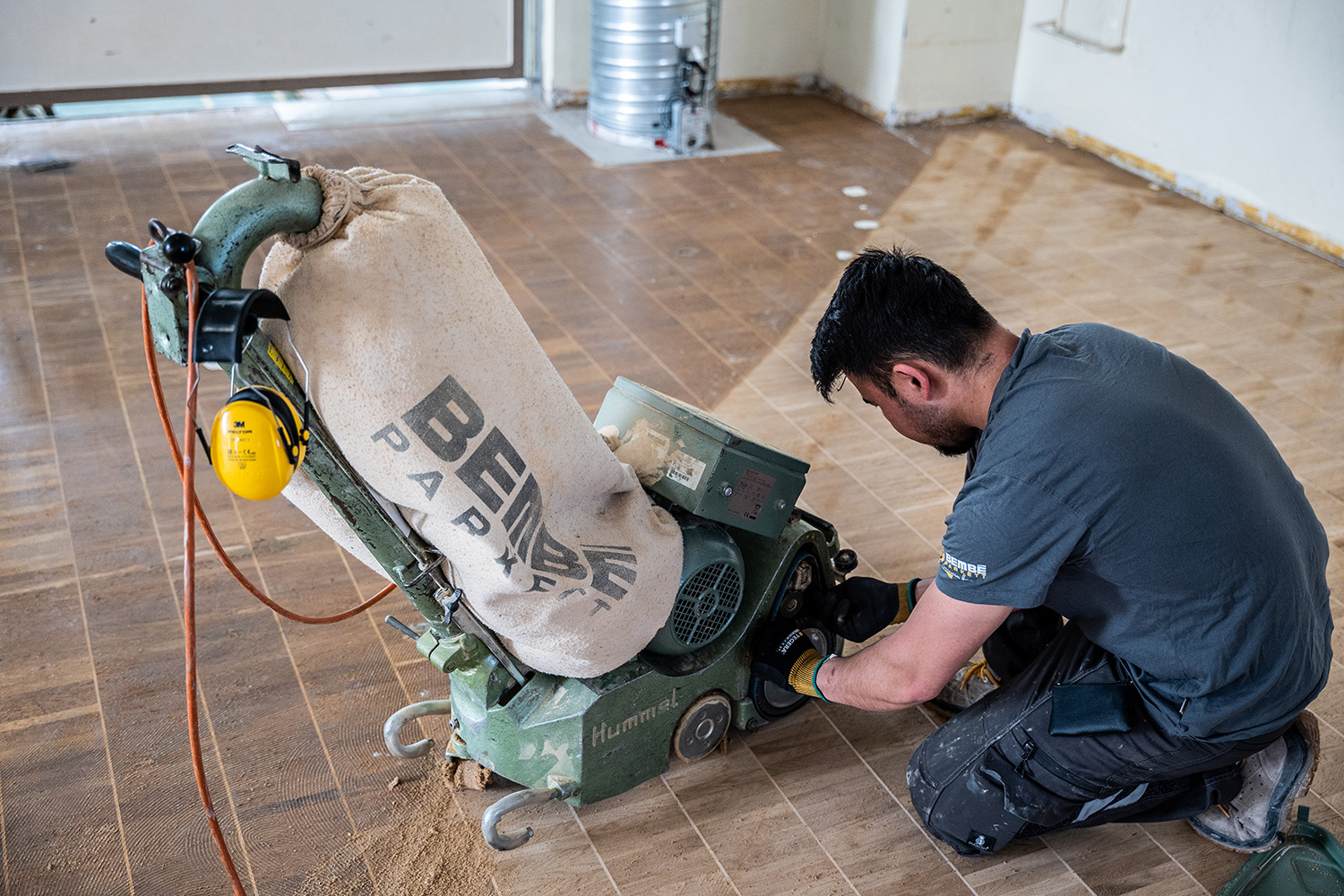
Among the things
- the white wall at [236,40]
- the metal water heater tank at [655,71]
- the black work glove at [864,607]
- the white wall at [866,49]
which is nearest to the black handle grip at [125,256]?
the black work glove at [864,607]

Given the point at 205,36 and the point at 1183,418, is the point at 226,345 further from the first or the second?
the point at 205,36

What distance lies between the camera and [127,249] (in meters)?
1.34

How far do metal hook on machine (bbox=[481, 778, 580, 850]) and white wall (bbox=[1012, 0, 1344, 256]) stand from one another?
4177 mm

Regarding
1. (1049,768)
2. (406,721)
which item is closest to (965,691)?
(1049,768)

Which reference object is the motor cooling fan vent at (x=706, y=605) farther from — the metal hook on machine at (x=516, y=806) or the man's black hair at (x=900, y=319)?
the man's black hair at (x=900, y=319)

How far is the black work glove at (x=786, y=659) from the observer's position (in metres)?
2.09

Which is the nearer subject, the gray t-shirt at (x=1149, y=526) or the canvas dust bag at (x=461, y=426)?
the canvas dust bag at (x=461, y=426)

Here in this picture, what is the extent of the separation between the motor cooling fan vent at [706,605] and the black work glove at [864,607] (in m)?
0.23

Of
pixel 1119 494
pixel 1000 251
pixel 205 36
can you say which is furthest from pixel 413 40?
pixel 1119 494

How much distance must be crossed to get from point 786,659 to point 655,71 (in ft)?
12.8

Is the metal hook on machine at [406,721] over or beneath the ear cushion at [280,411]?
beneath

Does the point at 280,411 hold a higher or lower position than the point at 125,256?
lower

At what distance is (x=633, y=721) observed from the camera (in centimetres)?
201

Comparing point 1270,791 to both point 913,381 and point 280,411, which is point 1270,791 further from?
point 280,411
